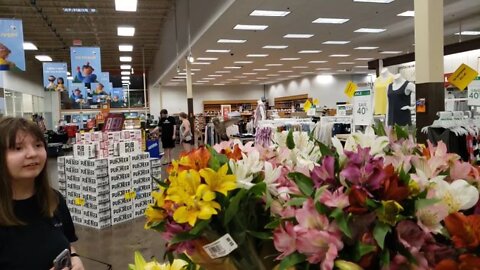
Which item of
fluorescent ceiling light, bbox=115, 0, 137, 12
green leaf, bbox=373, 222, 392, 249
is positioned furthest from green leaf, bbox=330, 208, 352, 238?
fluorescent ceiling light, bbox=115, 0, 137, 12

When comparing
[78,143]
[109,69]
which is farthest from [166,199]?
[109,69]

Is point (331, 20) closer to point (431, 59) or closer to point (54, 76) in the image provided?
point (431, 59)

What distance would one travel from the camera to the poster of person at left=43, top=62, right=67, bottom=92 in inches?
596

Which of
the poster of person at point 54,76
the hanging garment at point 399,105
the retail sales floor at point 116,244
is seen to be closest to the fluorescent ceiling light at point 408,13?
the hanging garment at point 399,105

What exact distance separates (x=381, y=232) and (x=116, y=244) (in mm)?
4860

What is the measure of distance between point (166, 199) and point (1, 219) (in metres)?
1.07

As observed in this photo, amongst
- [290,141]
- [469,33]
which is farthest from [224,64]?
[290,141]

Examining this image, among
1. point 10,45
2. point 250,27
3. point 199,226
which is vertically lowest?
point 199,226

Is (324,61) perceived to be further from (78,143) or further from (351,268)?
(351,268)

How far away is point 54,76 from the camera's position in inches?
603

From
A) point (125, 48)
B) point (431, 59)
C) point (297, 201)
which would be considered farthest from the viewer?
point (125, 48)

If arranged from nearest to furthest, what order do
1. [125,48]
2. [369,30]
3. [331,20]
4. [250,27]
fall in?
1. [331,20]
2. [250,27]
3. [369,30]
4. [125,48]

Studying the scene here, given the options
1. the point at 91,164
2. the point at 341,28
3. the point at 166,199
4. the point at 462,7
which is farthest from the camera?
the point at 341,28

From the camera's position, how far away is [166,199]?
A: 93 cm
